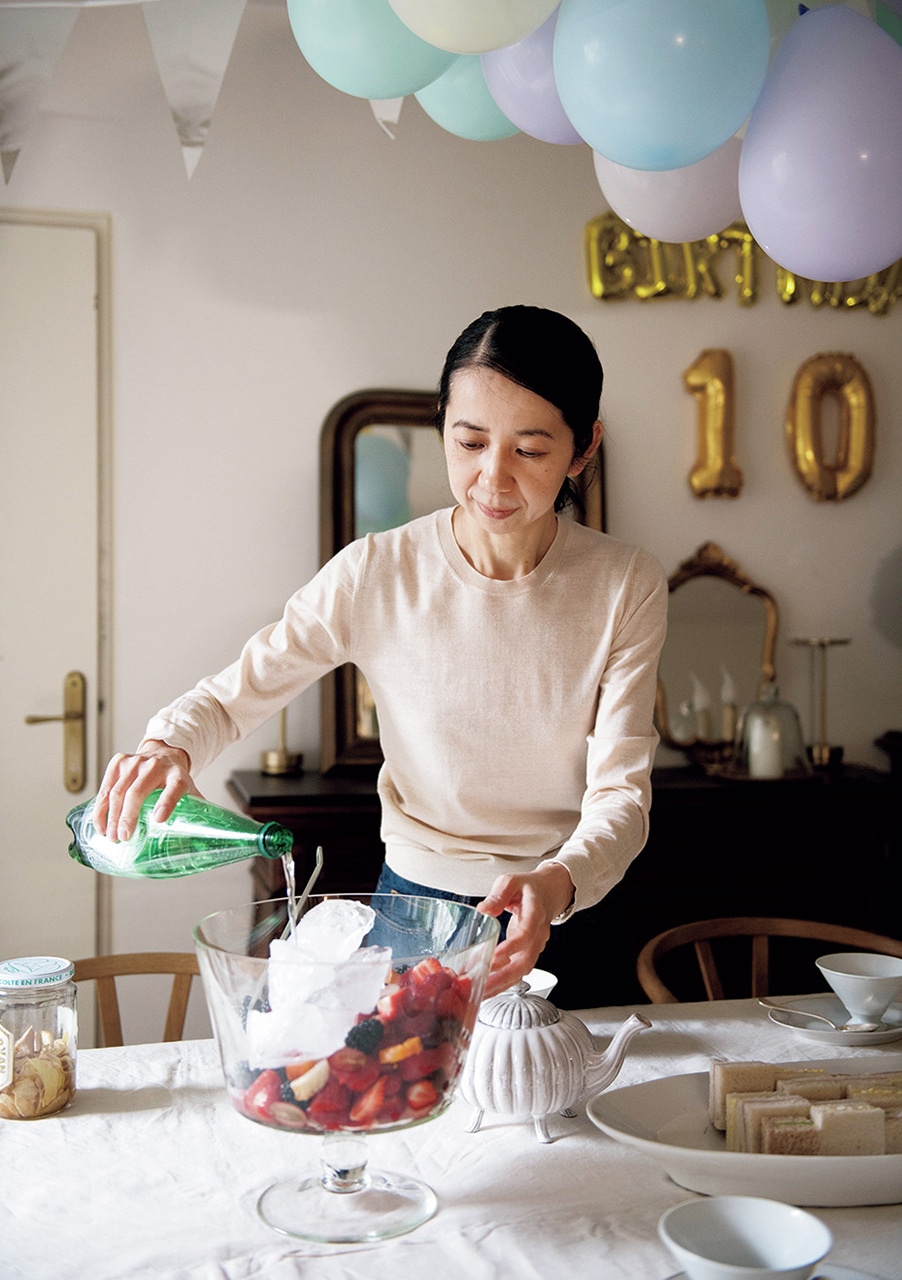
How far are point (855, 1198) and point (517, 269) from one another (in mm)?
2522

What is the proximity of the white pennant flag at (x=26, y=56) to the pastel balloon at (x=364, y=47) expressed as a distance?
700 millimetres

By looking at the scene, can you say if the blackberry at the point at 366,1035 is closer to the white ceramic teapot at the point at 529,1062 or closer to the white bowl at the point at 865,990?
the white ceramic teapot at the point at 529,1062

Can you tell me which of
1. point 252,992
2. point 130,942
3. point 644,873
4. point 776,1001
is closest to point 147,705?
point 130,942

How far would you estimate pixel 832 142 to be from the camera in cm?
152

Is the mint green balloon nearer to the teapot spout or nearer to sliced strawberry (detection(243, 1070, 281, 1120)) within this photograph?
the teapot spout

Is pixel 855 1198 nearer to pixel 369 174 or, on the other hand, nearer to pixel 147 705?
pixel 147 705

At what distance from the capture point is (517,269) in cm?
311

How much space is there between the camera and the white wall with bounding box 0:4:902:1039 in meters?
2.87

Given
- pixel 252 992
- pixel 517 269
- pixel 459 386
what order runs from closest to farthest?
pixel 252 992 < pixel 459 386 < pixel 517 269

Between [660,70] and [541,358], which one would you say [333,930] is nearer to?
[541,358]

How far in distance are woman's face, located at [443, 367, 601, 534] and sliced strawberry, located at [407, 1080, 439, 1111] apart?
2.44 ft

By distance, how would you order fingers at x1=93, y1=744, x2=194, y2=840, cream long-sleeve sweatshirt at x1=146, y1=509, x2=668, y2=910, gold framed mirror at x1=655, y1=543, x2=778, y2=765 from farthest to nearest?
gold framed mirror at x1=655, y1=543, x2=778, y2=765
cream long-sleeve sweatshirt at x1=146, y1=509, x2=668, y2=910
fingers at x1=93, y1=744, x2=194, y2=840

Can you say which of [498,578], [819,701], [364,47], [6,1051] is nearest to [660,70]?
[364,47]

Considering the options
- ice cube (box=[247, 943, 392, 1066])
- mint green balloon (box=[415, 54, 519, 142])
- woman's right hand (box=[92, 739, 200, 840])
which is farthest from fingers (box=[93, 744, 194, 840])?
mint green balloon (box=[415, 54, 519, 142])
